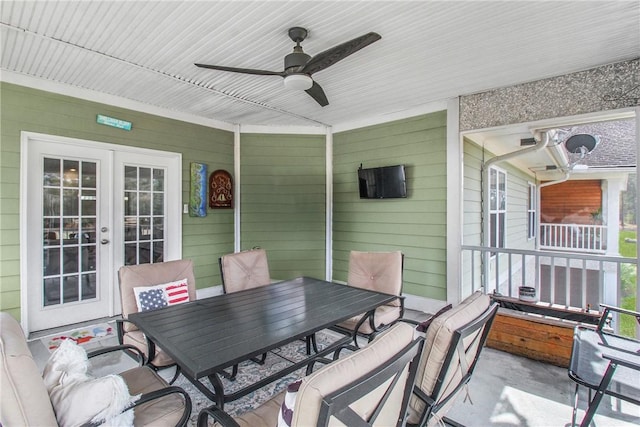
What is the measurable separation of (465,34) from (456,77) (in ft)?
2.79

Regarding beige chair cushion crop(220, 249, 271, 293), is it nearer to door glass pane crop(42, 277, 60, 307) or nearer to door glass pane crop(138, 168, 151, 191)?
door glass pane crop(138, 168, 151, 191)

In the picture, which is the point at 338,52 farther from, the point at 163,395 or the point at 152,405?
the point at 152,405

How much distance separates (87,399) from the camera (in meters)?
1.15

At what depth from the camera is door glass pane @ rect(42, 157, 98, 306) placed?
3469mm

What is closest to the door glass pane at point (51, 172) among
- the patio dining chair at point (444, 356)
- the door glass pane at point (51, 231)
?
the door glass pane at point (51, 231)

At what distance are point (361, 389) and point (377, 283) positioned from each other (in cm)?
223

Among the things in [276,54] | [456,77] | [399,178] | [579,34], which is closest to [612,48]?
[579,34]

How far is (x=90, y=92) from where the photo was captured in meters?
3.66

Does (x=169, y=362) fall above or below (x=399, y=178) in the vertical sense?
below

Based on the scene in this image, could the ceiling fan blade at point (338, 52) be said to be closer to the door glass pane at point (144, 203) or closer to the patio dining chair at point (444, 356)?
the patio dining chair at point (444, 356)

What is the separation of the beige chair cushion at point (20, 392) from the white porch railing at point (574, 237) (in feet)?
32.9

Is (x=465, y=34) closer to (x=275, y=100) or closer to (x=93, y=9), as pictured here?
(x=275, y=100)

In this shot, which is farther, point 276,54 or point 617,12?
point 276,54

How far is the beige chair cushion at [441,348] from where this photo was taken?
1.31 metres
